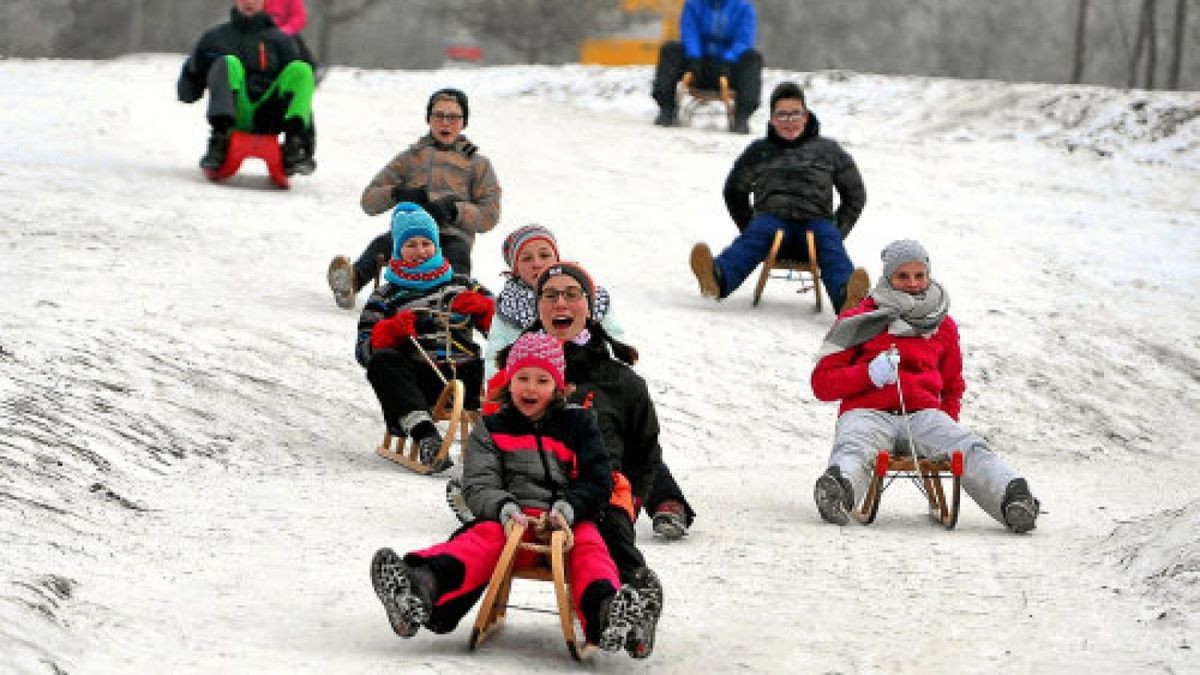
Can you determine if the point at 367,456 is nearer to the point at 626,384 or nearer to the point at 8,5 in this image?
the point at 626,384

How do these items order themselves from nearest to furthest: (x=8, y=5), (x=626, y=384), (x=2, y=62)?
(x=626, y=384), (x=2, y=62), (x=8, y=5)

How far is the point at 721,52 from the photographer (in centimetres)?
2069

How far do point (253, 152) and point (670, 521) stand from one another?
831 cm

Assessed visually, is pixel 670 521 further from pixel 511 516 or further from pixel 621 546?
pixel 511 516

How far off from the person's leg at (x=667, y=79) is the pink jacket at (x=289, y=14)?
3.34m

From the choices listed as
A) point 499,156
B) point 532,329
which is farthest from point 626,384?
point 499,156

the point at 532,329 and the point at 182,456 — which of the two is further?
the point at 182,456

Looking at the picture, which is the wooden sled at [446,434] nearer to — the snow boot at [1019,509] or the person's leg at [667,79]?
the snow boot at [1019,509]

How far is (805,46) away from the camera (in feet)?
119

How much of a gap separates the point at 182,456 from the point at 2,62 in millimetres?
14833

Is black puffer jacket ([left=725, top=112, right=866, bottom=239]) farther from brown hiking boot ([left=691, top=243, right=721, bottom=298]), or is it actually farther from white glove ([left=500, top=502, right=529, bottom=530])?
white glove ([left=500, top=502, right=529, bottom=530])

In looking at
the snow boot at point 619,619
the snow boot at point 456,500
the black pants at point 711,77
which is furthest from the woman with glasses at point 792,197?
the black pants at point 711,77

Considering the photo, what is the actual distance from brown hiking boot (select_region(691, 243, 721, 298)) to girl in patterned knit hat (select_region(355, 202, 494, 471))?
3805 millimetres

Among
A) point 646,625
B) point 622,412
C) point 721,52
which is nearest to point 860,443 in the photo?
point 622,412
